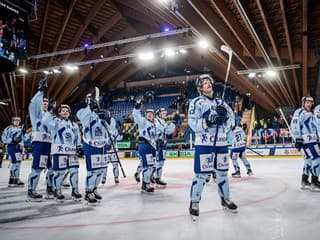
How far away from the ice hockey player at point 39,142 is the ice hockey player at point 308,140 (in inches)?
187

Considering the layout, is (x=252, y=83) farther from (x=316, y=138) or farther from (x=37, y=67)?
(x=37, y=67)

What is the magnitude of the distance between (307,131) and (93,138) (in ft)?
13.1

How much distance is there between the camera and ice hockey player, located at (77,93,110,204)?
448cm

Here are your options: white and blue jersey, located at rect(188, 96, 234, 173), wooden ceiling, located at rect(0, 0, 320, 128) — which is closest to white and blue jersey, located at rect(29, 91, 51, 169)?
white and blue jersey, located at rect(188, 96, 234, 173)

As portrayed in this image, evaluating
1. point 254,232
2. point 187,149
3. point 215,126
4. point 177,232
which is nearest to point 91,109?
point 215,126

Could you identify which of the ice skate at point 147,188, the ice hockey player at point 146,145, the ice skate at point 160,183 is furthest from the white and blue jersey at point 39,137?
the ice skate at point 160,183

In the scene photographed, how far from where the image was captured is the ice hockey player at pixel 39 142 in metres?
4.92

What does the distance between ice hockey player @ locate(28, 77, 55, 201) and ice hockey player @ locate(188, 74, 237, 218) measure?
2.74 metres

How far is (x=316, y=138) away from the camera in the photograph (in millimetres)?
5402

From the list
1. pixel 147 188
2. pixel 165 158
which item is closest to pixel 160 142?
pixel 147 188

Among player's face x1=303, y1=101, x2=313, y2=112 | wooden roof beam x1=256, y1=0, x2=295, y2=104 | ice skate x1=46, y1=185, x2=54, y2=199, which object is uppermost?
wooden roof beam x1=256, y1=0, x2=295, y2=104

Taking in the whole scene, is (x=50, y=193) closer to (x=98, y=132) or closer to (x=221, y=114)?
(x=98, y=132)

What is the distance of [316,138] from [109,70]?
23580 mm

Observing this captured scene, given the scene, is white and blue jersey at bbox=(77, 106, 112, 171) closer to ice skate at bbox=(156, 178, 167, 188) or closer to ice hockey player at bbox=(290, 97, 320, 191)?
ice skate at bbox=(156, 178, 167, 188)
